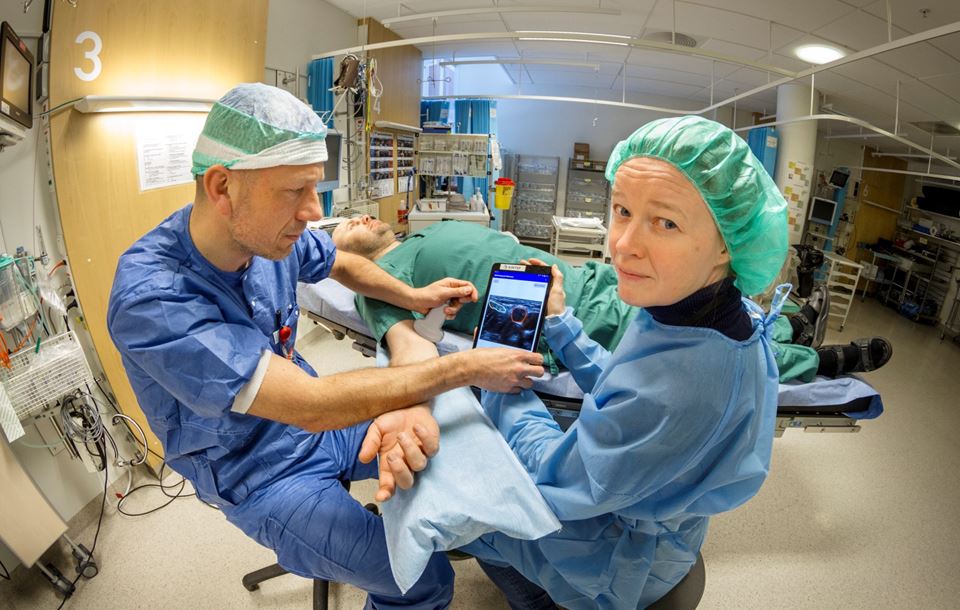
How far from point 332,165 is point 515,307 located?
3176mm

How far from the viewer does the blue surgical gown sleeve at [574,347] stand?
4.79 feet

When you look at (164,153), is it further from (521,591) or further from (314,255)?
(521,591)

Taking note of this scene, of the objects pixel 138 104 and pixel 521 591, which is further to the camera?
pixel 138 104

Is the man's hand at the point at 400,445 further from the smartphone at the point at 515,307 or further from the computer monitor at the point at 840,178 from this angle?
the computer monitor at the point at 840,178

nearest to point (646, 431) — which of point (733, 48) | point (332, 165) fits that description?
point (332, 165)

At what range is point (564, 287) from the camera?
225 cm

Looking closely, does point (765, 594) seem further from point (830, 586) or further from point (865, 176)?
point (865, 176)

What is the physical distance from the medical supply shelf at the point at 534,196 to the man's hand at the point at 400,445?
8.29 meters

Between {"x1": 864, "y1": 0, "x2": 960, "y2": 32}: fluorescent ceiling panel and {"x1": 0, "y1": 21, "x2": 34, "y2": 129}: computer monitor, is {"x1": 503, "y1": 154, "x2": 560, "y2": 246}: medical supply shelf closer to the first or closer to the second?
{"x1": 864, "y1": 0, "x2": 960, "y2": 32}: fluorescent ceiling panel

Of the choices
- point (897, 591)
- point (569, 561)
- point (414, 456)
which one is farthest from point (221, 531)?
point (897, 591)

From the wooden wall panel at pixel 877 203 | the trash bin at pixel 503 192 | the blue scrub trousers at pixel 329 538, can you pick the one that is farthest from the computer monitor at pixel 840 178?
the blue scrub trousers at pixel 329 538

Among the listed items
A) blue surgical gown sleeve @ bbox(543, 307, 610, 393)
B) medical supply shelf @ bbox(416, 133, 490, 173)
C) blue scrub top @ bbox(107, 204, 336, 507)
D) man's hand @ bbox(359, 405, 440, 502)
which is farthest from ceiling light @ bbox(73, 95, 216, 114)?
medical supply shelf @ bbox(416, 133, 490, 173)

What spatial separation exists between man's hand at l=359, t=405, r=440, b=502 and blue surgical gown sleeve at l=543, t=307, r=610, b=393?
0.46 metres

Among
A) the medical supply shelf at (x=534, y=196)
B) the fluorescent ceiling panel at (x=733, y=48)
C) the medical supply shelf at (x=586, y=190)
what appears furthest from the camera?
the medical supply shelf at (x=534, y=196)
